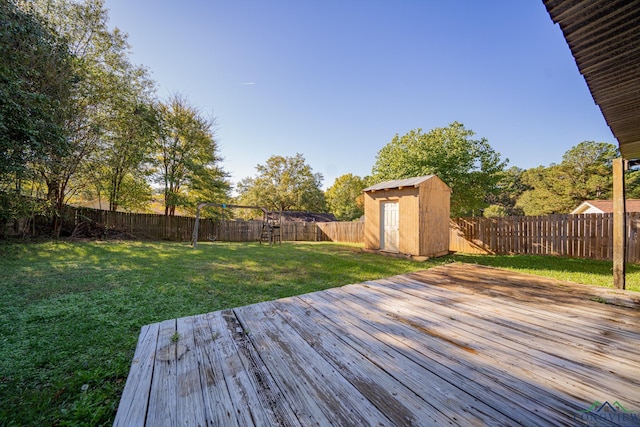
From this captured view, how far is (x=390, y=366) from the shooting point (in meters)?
1.31

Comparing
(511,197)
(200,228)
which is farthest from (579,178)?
(200,228)

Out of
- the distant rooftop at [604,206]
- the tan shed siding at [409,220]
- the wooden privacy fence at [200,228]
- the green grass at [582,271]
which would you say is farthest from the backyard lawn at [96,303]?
the distant rooftop at [604,206]

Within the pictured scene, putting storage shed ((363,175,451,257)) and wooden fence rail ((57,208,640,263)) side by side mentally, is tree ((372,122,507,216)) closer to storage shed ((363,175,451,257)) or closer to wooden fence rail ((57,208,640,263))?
wooden fence rail ((57,208,640,263))

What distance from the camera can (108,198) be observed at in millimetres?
11312

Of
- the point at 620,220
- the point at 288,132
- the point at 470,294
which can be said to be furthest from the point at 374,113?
the point at 470,294

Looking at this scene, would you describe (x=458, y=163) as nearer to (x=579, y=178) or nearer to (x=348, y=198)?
(x=579, y=178)

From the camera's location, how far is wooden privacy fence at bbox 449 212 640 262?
6.28 metres

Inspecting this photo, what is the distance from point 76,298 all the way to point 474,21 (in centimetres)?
933

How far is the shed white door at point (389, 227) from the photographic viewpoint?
298 inches

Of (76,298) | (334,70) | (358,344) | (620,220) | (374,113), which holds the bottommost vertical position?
(76,298)

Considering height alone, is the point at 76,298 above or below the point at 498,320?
below

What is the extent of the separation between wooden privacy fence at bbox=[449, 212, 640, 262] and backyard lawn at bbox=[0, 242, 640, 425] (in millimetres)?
789

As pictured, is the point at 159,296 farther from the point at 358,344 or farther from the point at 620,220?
the point at 620,220

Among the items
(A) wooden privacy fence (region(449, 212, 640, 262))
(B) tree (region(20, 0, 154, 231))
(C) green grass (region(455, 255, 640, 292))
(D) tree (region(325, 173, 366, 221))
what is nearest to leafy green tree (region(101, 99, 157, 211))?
(B) tree (region(20, 0, 154, 231))
